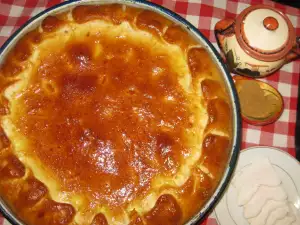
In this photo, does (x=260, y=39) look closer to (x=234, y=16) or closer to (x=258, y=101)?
(x=258, y=101)

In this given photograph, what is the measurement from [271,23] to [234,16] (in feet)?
1.75

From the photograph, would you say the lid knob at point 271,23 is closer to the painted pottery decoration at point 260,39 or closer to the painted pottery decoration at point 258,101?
the painted pottery decoration at point 260,39

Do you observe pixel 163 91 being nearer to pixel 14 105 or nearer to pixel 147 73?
pixel 147 73

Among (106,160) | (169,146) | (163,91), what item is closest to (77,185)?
(106,160)

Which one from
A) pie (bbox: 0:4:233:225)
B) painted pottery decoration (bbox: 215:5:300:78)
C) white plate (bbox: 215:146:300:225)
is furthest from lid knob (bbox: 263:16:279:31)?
white plate (bbox: 215:146:300:225)

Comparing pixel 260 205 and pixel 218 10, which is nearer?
pixel 260 205

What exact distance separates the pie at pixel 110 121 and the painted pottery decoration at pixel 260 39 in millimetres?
181

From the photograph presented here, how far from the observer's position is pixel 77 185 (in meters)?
1.60

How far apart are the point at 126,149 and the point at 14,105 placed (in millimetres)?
497

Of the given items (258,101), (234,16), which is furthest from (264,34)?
(234,16)

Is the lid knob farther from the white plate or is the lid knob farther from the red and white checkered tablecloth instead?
the white plate

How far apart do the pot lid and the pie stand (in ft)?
0.62

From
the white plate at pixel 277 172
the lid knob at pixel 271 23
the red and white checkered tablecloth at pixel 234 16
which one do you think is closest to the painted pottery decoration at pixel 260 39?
the lid knob at pixel 271 23

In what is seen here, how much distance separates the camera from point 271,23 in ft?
5.52
